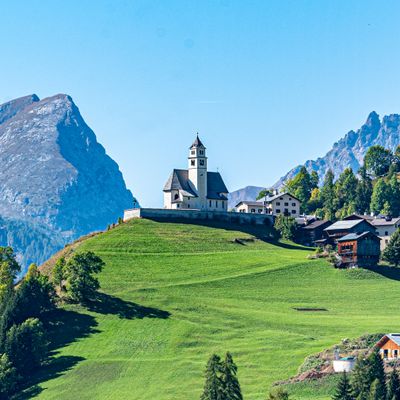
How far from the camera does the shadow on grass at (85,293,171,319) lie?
130 m

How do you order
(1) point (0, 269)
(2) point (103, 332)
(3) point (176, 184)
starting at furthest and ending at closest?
(3) point (176, 184)
(1) point (0, 269)
(2) point (103, 332)

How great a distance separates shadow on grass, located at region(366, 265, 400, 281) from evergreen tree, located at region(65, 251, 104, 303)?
4110 centimetres

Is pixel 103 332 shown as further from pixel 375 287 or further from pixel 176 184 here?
pixel 176 184

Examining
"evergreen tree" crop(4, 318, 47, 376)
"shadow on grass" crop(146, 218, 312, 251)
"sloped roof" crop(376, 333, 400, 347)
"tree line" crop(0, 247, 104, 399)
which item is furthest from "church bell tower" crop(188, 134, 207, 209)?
"sloped roof" crop(376, 333, 400, 347)

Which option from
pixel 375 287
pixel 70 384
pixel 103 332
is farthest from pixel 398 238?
pixel 70 384

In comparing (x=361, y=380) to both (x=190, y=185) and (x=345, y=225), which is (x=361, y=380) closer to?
(x=345, y=225)

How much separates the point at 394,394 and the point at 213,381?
51.8ft

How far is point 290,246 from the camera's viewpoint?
17125 centimetres

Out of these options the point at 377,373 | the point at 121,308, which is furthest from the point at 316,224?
the point at 377,373

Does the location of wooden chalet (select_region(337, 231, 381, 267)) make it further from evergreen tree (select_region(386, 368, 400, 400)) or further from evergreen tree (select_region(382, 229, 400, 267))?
evergreen tree (select_region(386, 368, 400, 400))

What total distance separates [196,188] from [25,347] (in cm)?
6891

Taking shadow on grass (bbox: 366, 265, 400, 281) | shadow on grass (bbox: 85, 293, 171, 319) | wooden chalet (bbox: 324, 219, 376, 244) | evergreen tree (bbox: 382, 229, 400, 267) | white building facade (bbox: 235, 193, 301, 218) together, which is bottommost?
shadow on grass (bbox: 85, 293, 171, 319)

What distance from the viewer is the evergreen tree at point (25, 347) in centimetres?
12019

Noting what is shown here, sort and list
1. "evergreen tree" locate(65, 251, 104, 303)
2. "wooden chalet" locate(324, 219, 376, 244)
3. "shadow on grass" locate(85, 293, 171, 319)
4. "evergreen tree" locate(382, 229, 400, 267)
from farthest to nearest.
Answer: "wooden chalet" locate(324, 219, 376, 244), "evergreen tree" locate(382, 229, 400, 267), "evergreen tree" locate(65, 251, 104, 303), "shadow on grass" locate(85, 293, 171, 319)
